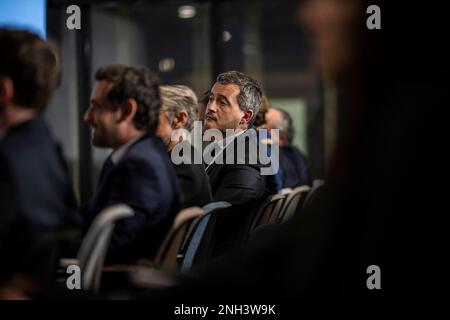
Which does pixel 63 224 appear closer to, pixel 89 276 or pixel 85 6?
pixel 89 276

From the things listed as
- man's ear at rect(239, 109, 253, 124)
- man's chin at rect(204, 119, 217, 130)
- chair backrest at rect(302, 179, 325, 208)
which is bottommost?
chair backrest at rect(302, 179, 325, 208)

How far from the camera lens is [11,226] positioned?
1.70m

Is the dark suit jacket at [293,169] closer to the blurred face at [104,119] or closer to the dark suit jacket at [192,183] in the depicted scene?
the dark suit jacket at [192,183]

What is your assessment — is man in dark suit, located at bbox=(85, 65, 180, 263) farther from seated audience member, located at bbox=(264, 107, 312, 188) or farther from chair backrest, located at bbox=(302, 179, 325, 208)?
seated audience member, located at bbox=(264, 107, 312, 188)

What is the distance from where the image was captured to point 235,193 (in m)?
2.52

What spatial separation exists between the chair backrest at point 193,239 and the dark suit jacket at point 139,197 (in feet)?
0.43

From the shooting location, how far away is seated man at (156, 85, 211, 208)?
2.22m

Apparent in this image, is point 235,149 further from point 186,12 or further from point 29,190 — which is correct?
point 186,12

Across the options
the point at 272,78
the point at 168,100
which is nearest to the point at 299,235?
the point at 168,100

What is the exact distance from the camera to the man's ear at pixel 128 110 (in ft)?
6.84

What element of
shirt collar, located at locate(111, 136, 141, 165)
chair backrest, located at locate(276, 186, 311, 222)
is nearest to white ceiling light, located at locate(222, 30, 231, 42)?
chair backrest, located at locate(276, 186, 311, 222)

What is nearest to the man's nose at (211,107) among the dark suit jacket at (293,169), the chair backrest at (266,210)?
the chair backrest at (266,210)

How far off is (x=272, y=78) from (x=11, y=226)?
5.15m

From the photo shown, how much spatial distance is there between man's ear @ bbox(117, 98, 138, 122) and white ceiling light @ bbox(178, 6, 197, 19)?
499cm
